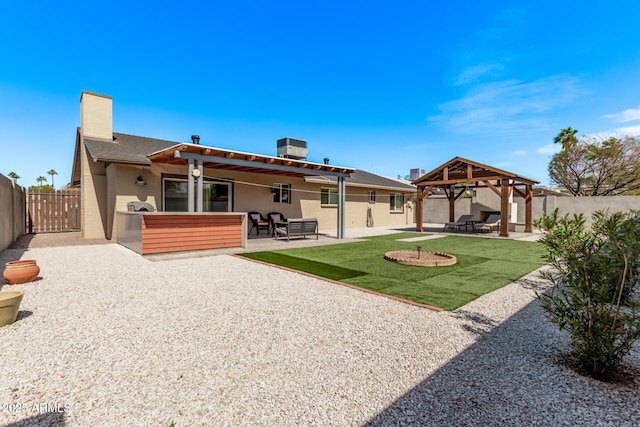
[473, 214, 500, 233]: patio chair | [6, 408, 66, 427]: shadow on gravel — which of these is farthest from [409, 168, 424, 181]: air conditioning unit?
[6, 408, 66, 427]: shadow on gravel

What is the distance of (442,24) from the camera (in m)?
12.8

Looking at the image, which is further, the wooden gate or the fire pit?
the wooden gate

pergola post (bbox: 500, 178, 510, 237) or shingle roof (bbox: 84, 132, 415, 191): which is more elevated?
shingle roof (bbox: 84, 132, 415, 191)

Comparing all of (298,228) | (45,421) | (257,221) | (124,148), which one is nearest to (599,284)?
(45,421)

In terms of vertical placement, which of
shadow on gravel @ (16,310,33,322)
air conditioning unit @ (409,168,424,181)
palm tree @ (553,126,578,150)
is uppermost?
palm tree @ (553,126,578,150)

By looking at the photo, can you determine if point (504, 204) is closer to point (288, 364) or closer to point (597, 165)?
point (288, 364)

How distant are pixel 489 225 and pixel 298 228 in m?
10.2

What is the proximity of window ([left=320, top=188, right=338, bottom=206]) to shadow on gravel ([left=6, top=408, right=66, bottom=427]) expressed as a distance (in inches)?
593

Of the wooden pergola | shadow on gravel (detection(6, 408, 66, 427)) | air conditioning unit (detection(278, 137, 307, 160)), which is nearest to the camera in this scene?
shadow on gravel (detection(6, 408, 66, 427))

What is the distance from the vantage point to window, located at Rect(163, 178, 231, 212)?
11.4m

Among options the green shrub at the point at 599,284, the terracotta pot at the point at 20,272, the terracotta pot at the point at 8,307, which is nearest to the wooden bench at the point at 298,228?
the terracotta pot at the point at 20,272

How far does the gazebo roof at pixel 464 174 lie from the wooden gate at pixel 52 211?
17.0 meters

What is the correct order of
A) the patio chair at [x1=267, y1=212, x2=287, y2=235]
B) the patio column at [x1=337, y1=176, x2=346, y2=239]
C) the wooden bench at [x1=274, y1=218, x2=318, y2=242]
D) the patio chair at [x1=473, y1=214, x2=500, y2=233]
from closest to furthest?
the wooden bench at [x1=274, y1=218, x2=318, y2=242]
the patio column at [x1=337, y1=176, x2=346, y2=239]
the patio chair at [x1=267, y1=212, x2=287, y2=235]
the patio chair at [x1=473, y1=214, x2=500, y2=233]

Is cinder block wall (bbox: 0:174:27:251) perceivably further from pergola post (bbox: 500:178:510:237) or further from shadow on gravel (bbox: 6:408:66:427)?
pergola post (bbox: 500:178:510:237)
